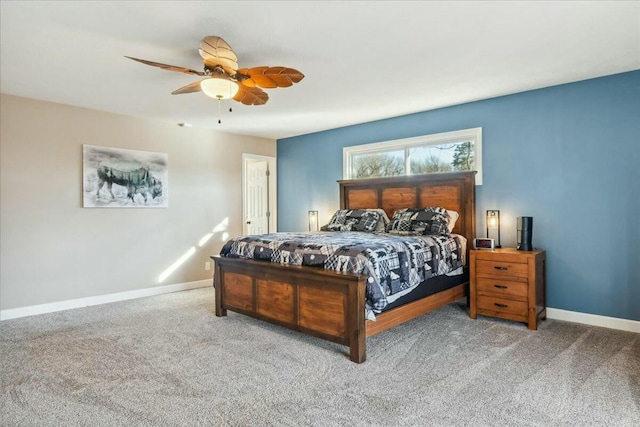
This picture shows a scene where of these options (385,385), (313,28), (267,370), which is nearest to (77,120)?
(313,28)

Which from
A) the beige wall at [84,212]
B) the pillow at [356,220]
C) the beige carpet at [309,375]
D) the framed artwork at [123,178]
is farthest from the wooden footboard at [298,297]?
the framed artwork at [123,178]

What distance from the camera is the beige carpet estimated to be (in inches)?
84.3

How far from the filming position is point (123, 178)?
503cm

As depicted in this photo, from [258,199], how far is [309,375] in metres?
4.65

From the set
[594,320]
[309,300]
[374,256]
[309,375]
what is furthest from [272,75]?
[594,320]

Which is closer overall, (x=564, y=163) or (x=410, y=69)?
(x=410, y=69)

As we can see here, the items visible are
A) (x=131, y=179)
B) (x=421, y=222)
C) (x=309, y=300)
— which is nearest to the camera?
(x=309, y=300)

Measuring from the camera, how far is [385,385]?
2504 millimetres

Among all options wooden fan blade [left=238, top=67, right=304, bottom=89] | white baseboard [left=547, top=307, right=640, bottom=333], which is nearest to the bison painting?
wooden fan blade [left=238, top=67, right=304, bottom=89]

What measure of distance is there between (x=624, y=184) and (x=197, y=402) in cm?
409

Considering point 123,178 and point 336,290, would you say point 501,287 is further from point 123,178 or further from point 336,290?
point 123,178

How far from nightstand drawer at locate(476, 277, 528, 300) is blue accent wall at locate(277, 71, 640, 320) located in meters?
0.59

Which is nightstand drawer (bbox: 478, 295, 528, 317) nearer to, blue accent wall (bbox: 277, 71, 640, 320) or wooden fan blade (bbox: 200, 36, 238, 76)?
blue accent wall (bbox: 277, 71, 640, 320)

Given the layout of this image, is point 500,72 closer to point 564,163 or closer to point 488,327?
point 564,163
